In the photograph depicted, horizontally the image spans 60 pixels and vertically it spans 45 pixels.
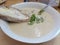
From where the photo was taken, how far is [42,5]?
35.7 inches

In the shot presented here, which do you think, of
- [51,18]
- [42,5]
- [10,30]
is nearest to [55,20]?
[51,18]

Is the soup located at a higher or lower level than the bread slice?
lower

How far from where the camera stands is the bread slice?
80cm

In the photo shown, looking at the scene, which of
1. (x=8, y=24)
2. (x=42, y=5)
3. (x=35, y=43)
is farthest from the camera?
(x=42, y=5)

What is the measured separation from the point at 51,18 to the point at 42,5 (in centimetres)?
10

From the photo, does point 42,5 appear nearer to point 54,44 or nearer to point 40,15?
point 40,15

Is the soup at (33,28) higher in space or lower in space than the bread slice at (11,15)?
lower

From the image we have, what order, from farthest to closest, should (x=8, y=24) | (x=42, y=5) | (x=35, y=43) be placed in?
(x=42, y=5), (x=8, y=24), (x=35, y=43)

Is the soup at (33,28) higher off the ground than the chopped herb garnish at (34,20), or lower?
lower

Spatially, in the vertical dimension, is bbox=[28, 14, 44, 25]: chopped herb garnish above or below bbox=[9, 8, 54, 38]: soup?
above

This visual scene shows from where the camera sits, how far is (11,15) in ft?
2.67

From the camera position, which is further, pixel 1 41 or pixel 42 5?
pixel 42 5

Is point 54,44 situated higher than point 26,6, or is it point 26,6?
point 26,6

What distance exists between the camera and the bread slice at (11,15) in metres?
0.80
